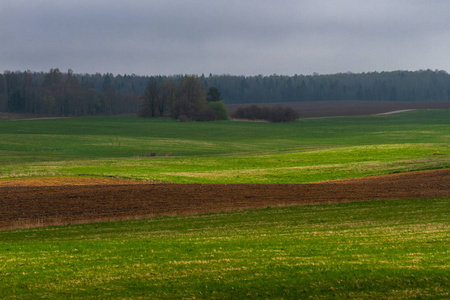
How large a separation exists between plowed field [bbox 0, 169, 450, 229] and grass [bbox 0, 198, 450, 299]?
8.25ft

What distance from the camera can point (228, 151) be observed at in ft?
208

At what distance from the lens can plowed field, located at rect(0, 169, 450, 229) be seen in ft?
70.1

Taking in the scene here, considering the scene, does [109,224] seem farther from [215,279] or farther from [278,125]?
[278,125]

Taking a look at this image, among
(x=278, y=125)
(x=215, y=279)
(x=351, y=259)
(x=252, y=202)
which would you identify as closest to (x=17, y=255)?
(x=215, y=279)

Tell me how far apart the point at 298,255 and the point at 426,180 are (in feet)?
62.5

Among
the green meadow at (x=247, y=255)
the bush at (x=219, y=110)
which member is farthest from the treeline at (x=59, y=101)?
the green meadow at (x=247, y=255)

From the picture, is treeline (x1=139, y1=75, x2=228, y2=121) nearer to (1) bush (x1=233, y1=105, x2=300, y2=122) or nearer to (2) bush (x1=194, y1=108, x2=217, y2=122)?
(2) bush (x1=194, y1=108, x2=217, y2=122)

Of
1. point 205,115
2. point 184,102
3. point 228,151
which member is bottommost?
point 228,151

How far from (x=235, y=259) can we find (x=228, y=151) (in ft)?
170

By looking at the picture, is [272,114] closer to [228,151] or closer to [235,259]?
[228,151]

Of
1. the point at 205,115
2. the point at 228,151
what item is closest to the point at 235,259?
the point at 228,151

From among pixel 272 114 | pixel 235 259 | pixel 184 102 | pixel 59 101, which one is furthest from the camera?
pixel 59 101

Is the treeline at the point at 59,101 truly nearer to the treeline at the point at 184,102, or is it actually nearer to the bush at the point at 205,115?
the treeline at the point at 184,102

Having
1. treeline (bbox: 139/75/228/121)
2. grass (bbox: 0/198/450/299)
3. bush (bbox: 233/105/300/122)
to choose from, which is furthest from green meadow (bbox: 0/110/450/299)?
treeline (bbox: 139/75/228/121)
